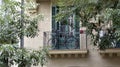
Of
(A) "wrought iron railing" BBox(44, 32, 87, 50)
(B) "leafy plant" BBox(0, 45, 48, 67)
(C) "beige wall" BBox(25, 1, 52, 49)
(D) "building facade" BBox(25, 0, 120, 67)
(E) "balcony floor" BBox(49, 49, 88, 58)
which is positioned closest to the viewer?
(B) "leafy plant" BBox(0, 45, 48, 67)

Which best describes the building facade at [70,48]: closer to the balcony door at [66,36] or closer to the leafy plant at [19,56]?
the balcony door at [66,36]

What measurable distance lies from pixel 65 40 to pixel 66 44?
0.23 metres

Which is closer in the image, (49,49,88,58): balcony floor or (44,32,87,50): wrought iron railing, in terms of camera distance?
(49,49,88,58): balcony floor

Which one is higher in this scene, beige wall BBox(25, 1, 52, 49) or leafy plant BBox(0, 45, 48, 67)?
beige wall BBox(25, 1, 52, 49)

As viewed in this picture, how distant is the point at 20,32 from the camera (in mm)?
12672

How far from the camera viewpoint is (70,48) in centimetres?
1688

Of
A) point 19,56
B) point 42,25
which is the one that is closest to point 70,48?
point 42,25

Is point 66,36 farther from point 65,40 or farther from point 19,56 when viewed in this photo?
point 19,56

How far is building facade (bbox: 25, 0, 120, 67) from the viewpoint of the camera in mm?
16625

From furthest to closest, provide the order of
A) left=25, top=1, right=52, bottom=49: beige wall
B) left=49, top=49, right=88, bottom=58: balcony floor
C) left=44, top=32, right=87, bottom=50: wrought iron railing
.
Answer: left=25, top=1, right=52, bottom=49: beige wall
left=44, top=32, right=87, bottom=50: wrought iron railing
left=49, top=49, right=88, bottom=58: balcony floor

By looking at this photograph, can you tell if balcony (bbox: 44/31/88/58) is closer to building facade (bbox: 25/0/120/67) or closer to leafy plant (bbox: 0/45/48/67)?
building facade (bbox: 25/0/120/67)

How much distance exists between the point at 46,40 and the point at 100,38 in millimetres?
3790

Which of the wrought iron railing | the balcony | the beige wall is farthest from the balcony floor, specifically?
the beige wall

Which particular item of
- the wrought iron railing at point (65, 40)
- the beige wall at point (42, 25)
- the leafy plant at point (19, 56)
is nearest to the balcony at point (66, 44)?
the wrought iron railing at point (65, 40)
